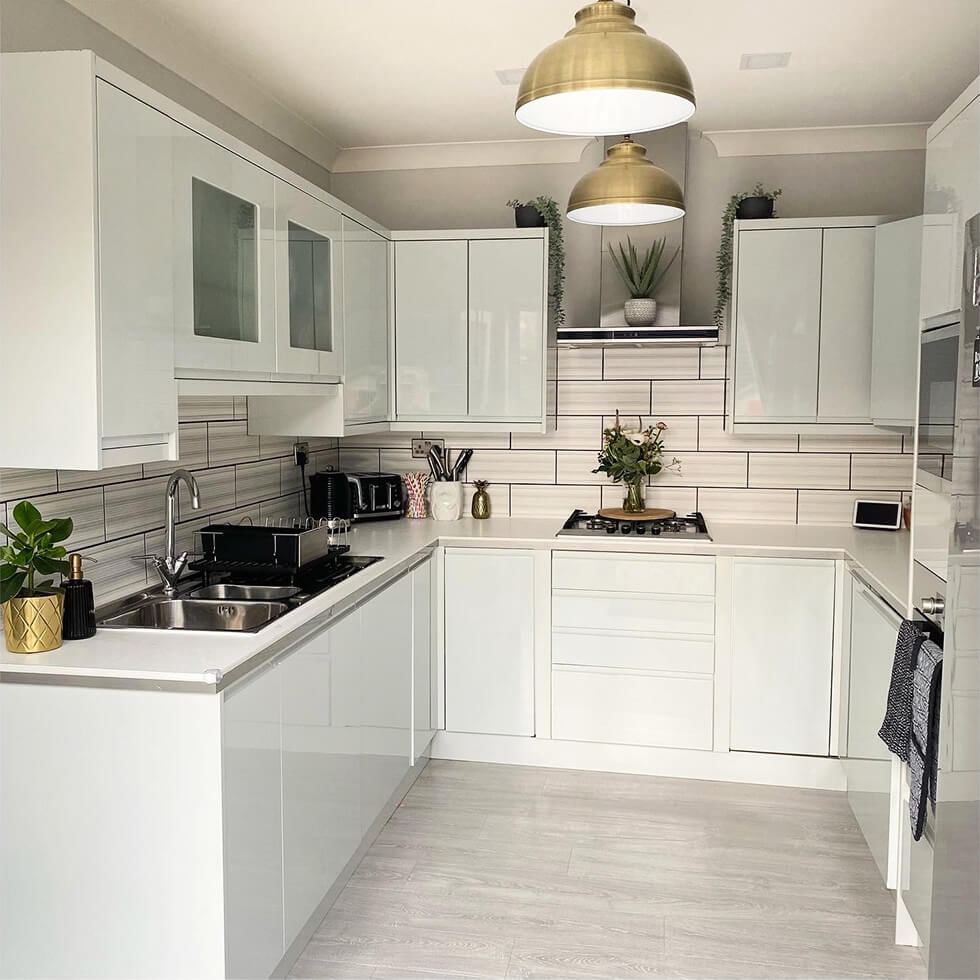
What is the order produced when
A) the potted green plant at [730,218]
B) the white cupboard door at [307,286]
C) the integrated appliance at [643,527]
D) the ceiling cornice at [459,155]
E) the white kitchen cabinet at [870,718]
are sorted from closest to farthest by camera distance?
the white kitchen cabinet at [870,718] < the white cupboard door at [307,286] < the integrated appliance at [643,527] < the potted green plant at [730,218] < the ceiling cornice at [459,155]

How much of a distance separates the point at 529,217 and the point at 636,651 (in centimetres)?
181

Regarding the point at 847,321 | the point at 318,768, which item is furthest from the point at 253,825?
the point at 847,321

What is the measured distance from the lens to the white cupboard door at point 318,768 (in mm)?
2346

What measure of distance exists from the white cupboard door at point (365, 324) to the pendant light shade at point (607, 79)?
5.72ft

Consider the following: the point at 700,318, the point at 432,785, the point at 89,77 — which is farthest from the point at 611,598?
the point at 89,77

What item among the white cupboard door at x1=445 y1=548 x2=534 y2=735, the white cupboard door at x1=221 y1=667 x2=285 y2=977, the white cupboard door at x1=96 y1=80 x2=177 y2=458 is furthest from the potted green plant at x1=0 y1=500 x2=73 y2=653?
the white cupboard door at x1=445 y1=548 x2=534 y2=735

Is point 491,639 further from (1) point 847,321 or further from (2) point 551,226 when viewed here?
(1) point 847,321

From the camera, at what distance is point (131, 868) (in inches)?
79.7

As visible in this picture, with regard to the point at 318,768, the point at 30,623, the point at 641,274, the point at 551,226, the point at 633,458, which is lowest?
the point at 318,768

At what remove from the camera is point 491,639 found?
381 centimetres

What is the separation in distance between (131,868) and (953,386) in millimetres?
2012

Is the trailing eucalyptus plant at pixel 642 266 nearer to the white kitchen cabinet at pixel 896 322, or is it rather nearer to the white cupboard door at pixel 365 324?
the white kitchen cabinet at pixel 896 322

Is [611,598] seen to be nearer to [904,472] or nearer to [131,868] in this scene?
[904,472]

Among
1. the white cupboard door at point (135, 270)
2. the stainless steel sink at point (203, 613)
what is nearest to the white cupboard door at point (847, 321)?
the stainless steel sink at point (203, 613)
